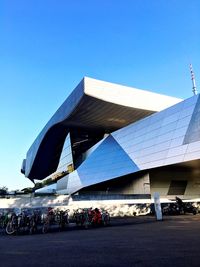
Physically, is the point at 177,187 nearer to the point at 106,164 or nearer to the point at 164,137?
the point at 106,164

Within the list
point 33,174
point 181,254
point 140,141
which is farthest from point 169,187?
point 33,174

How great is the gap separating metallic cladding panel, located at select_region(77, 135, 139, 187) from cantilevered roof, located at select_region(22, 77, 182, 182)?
208 inches

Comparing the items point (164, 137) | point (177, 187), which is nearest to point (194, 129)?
point (164, 137)

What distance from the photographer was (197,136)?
1238 inches

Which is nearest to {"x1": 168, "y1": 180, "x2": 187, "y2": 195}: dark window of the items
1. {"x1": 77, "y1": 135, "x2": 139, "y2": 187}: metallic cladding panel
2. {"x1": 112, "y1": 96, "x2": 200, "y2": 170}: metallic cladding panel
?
{"x1": 77, "y1": 135, "x2": 139, "y2": 187}: metallic cladding panel

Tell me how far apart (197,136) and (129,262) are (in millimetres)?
26414

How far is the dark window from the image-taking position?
44094 mm

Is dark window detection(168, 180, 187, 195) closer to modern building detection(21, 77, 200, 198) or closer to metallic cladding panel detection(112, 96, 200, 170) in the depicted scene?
modern building detection(21, 77, 200, 198)

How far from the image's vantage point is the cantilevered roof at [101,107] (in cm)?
4459

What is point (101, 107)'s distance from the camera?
1855 inches

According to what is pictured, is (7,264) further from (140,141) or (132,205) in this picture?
(140,141)

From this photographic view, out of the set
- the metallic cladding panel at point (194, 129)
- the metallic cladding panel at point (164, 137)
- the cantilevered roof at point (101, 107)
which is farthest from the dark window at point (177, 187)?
the metallic cladding panel at point (194, 129)

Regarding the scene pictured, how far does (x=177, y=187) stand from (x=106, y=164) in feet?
34.0

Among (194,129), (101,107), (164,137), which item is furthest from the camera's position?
(101,107)
